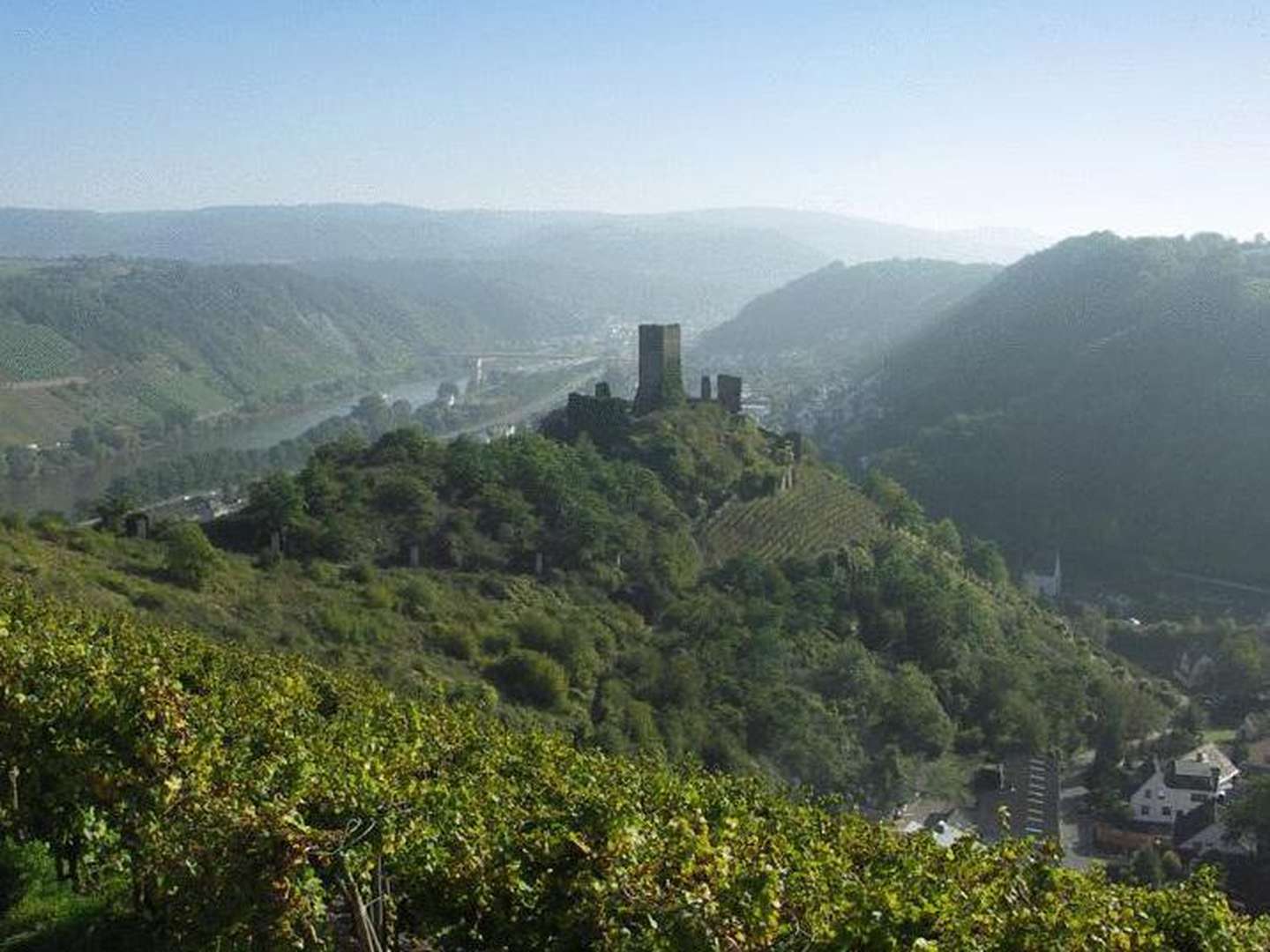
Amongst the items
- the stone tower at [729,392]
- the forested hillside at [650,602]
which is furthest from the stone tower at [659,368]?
the stone tower at [729,392]

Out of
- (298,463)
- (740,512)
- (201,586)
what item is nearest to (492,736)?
(201,586)

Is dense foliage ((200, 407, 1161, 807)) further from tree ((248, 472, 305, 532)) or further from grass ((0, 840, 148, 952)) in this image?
grass ((0, 840, 148, 952))

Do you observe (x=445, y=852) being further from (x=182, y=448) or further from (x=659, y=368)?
(x=182, y=448)

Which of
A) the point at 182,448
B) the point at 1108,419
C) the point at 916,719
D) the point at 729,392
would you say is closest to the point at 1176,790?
the point at 916,719

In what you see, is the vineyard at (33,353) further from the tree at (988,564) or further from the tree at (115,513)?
the tree at (988,564)

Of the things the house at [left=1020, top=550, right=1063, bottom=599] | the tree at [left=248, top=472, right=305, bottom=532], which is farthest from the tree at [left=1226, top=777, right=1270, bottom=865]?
the house at [left=1020, top=550, right=1063, bottom=599]

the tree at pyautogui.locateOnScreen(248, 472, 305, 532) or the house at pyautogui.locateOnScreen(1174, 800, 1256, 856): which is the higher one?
the tree at pyautogui.locateOnScreen(248, 472, 305, 532)

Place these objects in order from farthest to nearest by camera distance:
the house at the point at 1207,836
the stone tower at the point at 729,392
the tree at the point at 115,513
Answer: the stone tower at the point at 729,392 → the house at the point at 1207,836 → the tree at the point at 115,513
